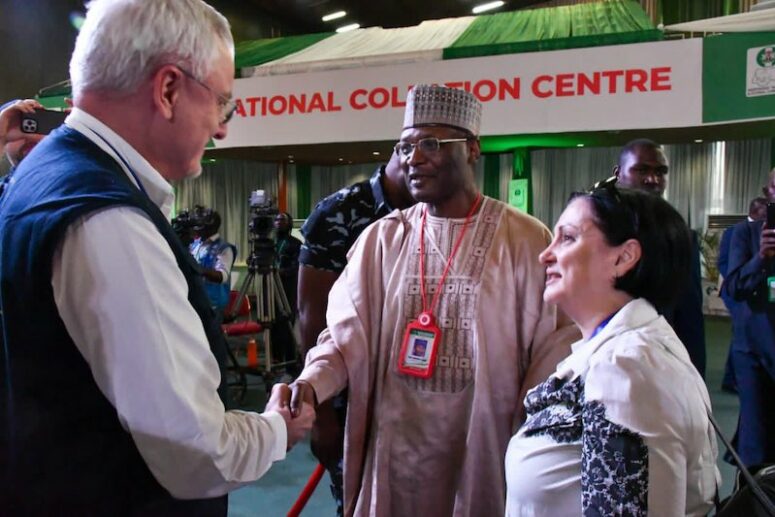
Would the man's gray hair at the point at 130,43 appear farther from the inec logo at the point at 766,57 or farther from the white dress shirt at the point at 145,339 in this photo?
the inec logo at the point at 766,57

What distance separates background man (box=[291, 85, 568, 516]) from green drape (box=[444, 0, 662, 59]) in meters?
5.76

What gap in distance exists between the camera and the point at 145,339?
78 centimetres

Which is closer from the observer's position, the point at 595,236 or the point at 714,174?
the point at 595,236

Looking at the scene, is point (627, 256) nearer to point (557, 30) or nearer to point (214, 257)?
point (214, 257)

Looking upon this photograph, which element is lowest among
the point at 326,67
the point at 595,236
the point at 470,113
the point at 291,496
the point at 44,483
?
the point at 291,496

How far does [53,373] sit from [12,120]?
1232 mm

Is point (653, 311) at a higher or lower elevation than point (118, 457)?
higher

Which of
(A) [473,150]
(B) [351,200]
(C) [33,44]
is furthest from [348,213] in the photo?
(C) [33,44]

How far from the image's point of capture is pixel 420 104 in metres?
1.65

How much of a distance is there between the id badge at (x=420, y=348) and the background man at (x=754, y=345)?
2.15 m

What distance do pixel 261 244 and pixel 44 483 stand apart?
14.0 ft

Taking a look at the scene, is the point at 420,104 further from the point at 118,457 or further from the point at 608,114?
the point at 608,114

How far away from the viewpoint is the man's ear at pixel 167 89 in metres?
0.89

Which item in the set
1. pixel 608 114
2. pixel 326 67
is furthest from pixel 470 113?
pixel 326 67
